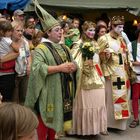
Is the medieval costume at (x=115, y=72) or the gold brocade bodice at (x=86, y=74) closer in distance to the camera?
the gold brocade bodice at (x=86, y=74)

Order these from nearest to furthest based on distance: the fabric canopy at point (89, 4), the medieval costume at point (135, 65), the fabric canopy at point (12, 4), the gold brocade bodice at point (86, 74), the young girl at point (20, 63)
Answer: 1. the young girl at point (20, 63)
2. the gold brocade bodice at point (86, 74)
3. the medieval costume at point (135, 65)
4. the fabric canopy at point (89, 4)
5. the fabric canopy at point (12, 4)

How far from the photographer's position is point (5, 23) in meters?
4.94

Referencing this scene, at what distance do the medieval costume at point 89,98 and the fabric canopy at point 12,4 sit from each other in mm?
5212

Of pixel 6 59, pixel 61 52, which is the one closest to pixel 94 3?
pixel 6 59

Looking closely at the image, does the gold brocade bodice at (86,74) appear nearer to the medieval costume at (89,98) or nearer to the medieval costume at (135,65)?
the medieval costume at (89,98)

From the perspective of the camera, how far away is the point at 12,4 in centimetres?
1029

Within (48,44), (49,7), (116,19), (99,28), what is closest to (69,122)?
(48,44)

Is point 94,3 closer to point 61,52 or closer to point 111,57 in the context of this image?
point 111,57

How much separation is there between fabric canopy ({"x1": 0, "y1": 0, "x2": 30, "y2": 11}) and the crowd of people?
3.37 m

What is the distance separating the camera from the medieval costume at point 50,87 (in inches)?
164

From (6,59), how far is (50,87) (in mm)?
928

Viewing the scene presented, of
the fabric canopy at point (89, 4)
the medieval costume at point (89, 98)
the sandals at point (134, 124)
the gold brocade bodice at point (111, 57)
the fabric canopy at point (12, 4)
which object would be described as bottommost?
the sandals at point (134, 124)

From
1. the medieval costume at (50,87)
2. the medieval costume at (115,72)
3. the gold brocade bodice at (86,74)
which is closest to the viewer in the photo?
the medieval costume at (50,87)

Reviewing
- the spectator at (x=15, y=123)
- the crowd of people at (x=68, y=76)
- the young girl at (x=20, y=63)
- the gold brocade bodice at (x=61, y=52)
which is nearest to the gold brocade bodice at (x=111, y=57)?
the crowd of people at (x=68, y=76)
